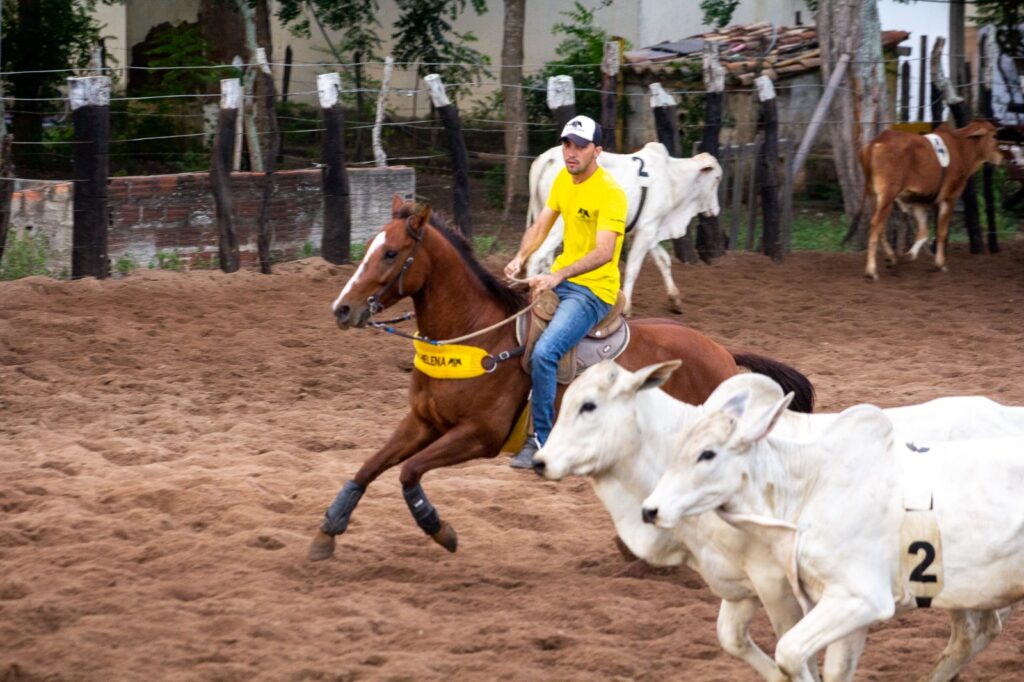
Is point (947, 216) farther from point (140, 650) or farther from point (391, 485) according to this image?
point (140, 650)

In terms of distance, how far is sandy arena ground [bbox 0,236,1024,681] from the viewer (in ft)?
16.5

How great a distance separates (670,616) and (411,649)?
1.10 meters

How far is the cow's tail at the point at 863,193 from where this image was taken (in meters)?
14.4

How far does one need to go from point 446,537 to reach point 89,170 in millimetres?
6496

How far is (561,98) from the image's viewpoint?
1358 centimetres

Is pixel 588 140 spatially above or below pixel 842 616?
above

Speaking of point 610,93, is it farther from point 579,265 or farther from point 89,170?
point 579,265

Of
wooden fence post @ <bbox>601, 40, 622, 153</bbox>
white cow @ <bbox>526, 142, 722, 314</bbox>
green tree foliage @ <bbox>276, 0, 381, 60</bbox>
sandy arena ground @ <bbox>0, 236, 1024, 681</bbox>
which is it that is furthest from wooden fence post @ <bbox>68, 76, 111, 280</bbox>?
green tree foliage @ <bbox>276, 0, 381, 60</bbox>

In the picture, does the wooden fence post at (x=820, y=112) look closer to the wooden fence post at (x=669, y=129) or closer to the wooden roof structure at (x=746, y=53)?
the wooden fence post at (x=669, y=129)

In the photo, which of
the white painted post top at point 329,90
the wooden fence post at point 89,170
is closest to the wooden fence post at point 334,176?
the white painted post top at point 329,90

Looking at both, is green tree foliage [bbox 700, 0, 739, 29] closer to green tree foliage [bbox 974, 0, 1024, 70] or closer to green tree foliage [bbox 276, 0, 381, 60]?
green tree foliage [bbox 974, 0, 1024, 70]

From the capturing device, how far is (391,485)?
296 inches

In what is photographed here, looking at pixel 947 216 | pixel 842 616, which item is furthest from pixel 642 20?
pixel 842 616

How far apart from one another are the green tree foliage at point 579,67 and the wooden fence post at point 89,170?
24.3 feet
